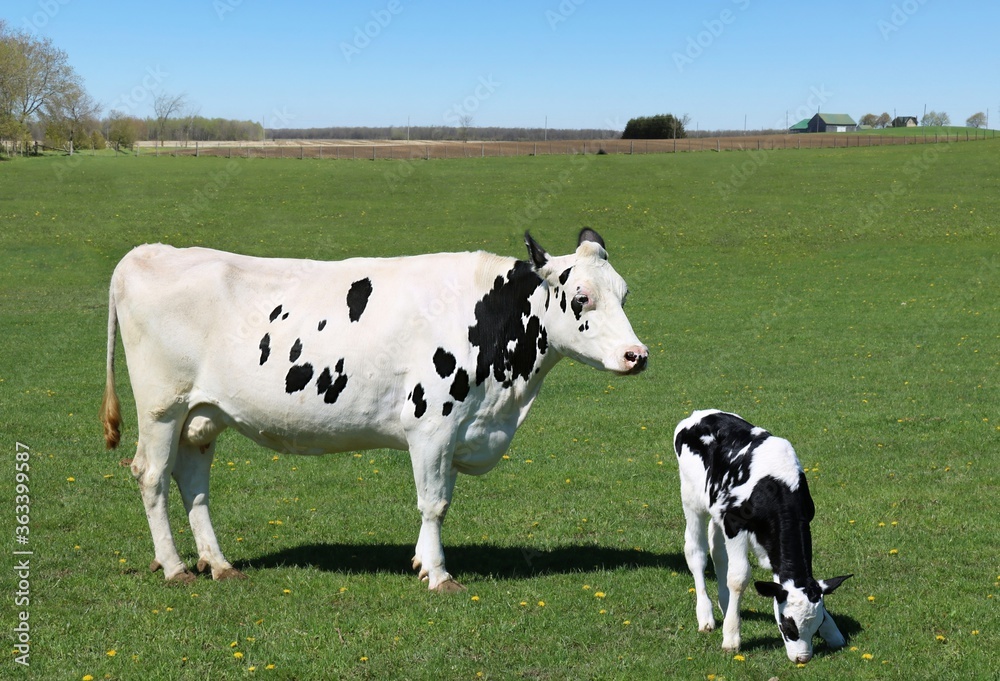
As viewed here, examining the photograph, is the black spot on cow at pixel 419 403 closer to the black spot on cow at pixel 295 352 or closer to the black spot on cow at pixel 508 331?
the black spot on cow at pixel 508 331

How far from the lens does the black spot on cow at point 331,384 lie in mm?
8578

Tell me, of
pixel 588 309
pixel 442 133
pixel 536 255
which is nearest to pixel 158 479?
pixel 536 255

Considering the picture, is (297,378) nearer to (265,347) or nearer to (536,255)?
(265,347)

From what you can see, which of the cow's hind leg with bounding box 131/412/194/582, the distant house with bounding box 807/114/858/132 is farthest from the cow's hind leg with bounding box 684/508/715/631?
the distant house with bounding box 807/114/858/132

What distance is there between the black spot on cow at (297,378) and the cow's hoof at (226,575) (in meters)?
1.75

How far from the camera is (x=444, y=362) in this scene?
8.53m

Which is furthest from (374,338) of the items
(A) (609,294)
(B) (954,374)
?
(B) (954,374)

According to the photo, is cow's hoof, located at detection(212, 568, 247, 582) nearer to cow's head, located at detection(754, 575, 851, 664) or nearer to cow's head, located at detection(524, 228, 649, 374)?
cow's head, located at detection(524, 228, 649, 374)

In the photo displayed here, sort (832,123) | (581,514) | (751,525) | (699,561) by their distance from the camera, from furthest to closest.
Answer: (832,123), (581,514), (699,561), (751,525)

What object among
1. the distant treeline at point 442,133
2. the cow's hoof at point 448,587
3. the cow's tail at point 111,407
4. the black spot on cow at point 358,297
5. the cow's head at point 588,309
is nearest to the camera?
the cow's head at point 588,309

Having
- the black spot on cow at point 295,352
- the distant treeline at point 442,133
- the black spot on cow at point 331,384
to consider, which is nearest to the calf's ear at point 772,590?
the black spot on cow at point 331,384

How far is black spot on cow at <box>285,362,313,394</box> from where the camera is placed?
862 cm

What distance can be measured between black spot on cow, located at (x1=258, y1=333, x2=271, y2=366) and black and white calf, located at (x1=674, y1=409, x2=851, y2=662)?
12.2 feet

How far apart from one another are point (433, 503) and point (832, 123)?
7624 inches
